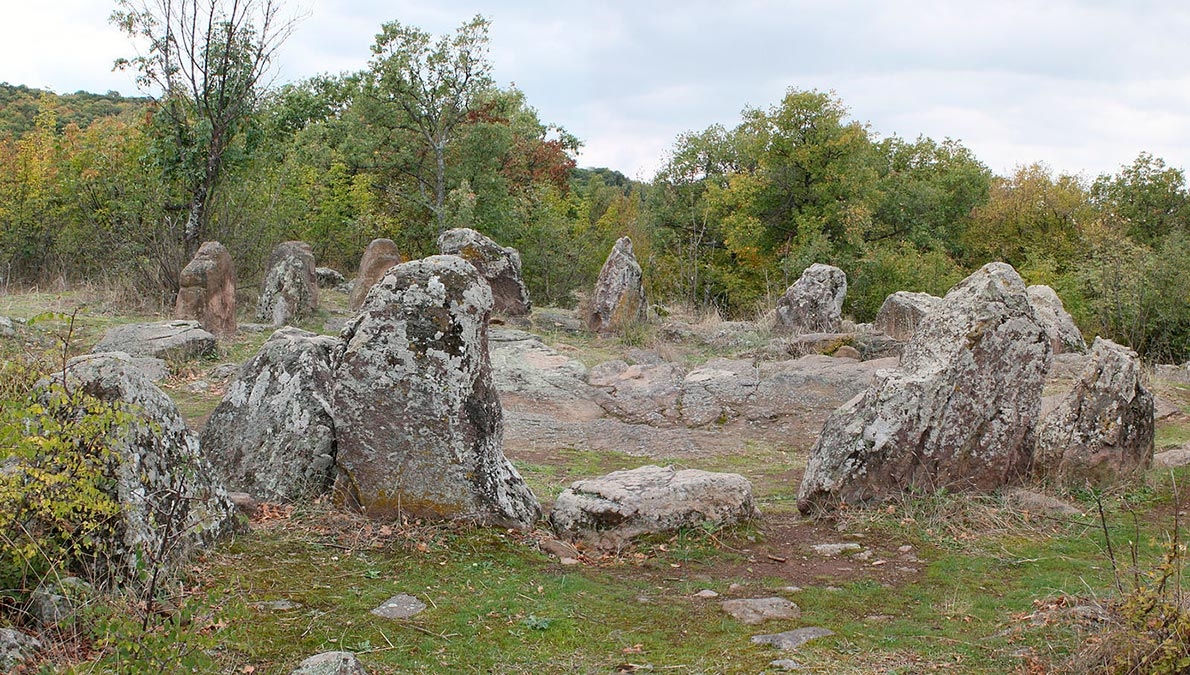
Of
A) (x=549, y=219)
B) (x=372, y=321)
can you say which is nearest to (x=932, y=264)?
(x=549, y=219)

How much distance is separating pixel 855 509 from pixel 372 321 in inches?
143

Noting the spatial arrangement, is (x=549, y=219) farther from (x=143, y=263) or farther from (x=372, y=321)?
(x=372, y=321)

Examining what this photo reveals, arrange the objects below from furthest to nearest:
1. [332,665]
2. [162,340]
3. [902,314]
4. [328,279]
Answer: [328,279], [902,314], [162,340], [332,665]

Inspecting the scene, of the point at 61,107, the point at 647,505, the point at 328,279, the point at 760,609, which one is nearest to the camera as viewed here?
the point at 760,609

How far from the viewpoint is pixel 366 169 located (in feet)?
88.9

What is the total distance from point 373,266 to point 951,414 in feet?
44.2

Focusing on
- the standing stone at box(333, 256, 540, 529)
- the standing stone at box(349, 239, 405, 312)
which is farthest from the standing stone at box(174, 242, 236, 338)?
the standing stone at box(333, 256, 540, 529)

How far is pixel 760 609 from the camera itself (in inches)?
198

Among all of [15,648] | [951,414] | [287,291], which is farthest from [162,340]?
[951,414]

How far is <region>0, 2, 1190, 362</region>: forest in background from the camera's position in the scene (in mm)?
18062

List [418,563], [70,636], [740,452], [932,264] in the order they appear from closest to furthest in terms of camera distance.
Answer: [70,636]
[418,563]
[740,452]
[932,264]

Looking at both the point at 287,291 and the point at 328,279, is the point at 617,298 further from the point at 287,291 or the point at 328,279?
the point at 328,279

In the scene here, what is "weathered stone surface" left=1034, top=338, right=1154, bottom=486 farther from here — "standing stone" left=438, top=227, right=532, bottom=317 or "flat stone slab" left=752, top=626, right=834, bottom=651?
"standing stone" left=438, top=227, right=532, bottom=317

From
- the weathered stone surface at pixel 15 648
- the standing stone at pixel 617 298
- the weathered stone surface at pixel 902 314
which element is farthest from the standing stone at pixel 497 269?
the weathered stone surface at pixel 15 648
